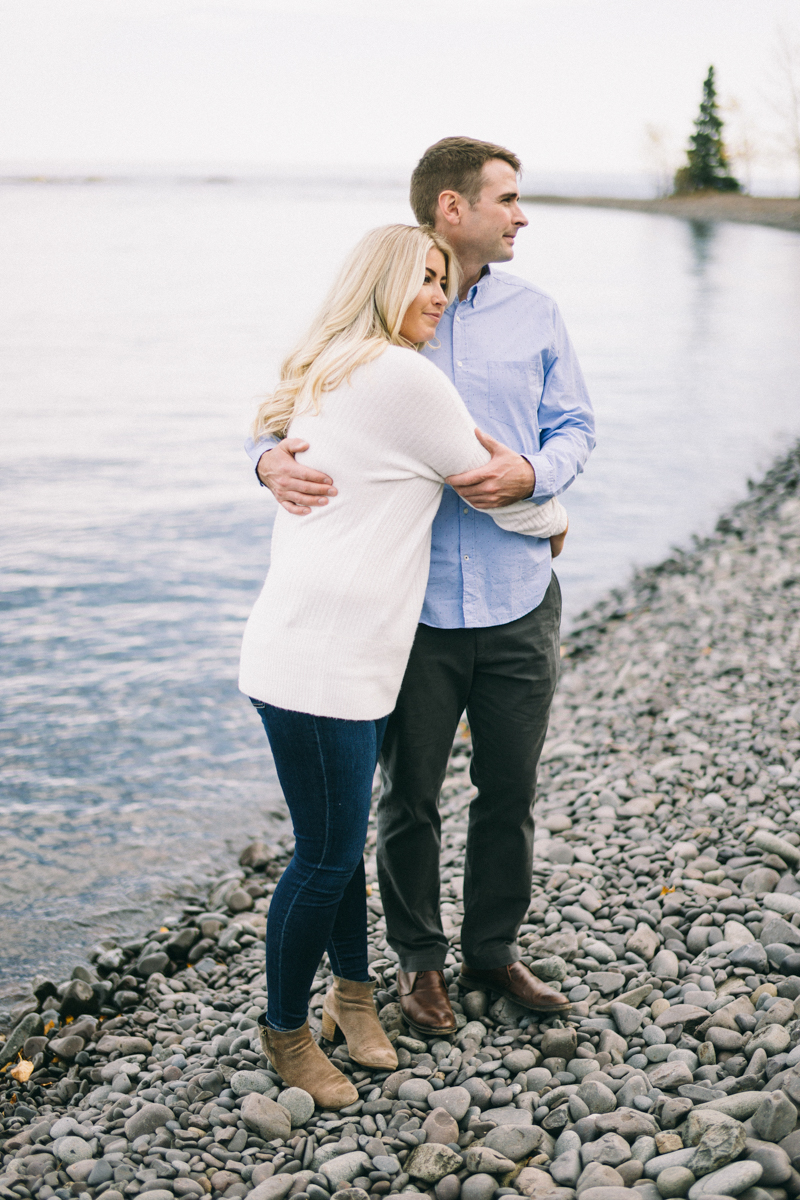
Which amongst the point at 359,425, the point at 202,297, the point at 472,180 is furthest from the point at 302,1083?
the point at 202,297

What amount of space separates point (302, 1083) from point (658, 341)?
24.4 metres

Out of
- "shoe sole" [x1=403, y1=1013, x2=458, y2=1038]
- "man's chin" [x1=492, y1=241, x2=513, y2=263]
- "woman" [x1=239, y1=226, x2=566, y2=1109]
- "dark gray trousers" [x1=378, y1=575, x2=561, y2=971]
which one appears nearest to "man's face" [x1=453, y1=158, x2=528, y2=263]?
"man's chin" [x1=492, y1=241, x2=513, y2=263]

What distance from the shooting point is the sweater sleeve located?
2248mm

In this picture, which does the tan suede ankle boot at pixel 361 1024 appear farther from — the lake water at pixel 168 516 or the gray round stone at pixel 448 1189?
the lake water at pixel 168 516

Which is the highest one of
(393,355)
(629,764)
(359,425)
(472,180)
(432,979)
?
(472,180)

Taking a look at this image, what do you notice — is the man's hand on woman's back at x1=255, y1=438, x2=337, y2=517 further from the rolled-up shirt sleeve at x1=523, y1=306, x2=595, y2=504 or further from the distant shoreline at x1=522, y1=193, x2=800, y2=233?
the distant shoreline at x1=522, y1=193, x2=800, y2=233

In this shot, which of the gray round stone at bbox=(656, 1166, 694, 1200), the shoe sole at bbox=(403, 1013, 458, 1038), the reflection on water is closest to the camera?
the gray round stone at bbox=(656, 1166, 694, 1200)

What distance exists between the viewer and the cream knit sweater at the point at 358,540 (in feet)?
7.42

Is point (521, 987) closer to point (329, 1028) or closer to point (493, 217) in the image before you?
point (329, 1028)

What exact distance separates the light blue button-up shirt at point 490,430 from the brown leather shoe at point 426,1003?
3.66ft

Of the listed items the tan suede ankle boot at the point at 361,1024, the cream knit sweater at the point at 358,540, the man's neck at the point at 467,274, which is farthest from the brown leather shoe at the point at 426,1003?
the man's neck at the point at 467,274

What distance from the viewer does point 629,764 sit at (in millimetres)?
4973

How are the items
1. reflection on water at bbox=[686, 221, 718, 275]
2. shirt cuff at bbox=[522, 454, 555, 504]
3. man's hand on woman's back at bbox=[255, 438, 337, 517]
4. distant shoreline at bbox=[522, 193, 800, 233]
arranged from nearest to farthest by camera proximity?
man's hand on woman's back at bbox=[255, 438, 337, 517]
shirt cuff at bbox=[522, 454, 555, 504]
reflection on water at bbox=[686, 221, 718, 275]
distant shoreline at bbox=[522, 193, 800, 233]

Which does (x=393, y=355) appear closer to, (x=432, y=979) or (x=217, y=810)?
(x=432, y=979)
